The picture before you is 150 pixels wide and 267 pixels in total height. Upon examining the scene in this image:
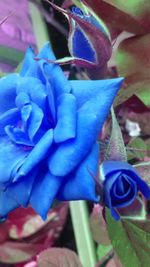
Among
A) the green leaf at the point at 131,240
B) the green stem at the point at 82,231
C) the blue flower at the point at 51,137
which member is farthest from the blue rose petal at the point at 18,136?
the green stem at the point at 82,231

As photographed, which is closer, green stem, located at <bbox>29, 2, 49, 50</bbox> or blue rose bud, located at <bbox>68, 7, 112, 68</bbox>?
blue rose bud, located at <bbox>68, 7, 112, 68</bbox>

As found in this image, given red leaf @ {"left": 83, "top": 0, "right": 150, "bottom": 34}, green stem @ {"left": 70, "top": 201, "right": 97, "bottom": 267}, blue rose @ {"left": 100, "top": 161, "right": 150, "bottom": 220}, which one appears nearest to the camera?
blue rose @ {"left": 100, "top": 161, "right": 150, "bottom": 220}

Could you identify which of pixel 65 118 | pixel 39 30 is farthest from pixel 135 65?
pixel 39 30

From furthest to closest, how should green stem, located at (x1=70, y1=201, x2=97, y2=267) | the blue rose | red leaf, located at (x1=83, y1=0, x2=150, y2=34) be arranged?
green stem, located at (x1=70, y1=201, x2=97, y2=267), red leaf, located at (x1=83, y1=0, x2=150, y2=34), the blue rose

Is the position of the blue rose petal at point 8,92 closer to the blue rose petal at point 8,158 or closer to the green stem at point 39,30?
the blue rose petal at point 8,158

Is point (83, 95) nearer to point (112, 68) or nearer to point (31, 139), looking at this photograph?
point (31, 139)

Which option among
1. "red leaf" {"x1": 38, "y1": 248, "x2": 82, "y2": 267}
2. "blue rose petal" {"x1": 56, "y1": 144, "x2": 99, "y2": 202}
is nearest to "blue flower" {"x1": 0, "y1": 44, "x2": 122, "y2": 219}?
"blue rose petal" {"x1": 56, "y1": 144, "x2": 99, "y2": 202}

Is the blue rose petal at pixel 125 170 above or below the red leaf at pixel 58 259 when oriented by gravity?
above

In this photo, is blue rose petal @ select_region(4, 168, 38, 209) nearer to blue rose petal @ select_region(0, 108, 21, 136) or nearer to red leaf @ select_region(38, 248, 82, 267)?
blue rose petal @ select_region(0, 108, 21, 136)

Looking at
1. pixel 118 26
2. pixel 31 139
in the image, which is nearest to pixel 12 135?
pixel 31 139
